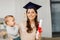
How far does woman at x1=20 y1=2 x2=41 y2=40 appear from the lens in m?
1.50

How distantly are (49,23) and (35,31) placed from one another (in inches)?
26.2

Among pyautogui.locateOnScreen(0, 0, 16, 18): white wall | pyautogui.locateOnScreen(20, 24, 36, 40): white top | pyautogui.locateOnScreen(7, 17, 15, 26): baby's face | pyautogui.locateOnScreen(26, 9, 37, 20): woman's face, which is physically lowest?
pyautogui.locateOnScreen(20, 24, 36, 40): white top

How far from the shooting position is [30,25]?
→ 1537 millimetres

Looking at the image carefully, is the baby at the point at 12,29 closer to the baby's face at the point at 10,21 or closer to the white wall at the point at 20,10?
the baby's face at the point at 10,21

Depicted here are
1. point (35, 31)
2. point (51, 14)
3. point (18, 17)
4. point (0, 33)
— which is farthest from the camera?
point (51, 14)

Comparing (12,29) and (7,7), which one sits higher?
(7,7)

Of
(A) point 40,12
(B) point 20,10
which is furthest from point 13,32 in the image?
(A) point 40,12

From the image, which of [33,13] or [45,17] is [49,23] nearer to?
[45,17]

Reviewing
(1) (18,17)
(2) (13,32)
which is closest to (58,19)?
(1) (18,17)

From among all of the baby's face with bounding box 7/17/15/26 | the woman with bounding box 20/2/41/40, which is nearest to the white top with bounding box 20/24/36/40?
the woman with bounding box 20/2/41/40

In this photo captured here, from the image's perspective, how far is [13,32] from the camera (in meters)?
1.50

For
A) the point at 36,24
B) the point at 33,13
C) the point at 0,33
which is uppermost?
the point at 33,13

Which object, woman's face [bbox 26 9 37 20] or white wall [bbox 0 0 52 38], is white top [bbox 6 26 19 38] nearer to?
woman's face [bbox 26 9 37 20]

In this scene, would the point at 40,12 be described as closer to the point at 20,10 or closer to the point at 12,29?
the point at 20,10
